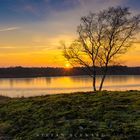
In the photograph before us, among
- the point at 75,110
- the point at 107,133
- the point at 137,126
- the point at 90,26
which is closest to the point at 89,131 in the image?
the point at 107,133

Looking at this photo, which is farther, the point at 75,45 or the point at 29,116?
the point at 75,45

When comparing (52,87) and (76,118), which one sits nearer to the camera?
(76,118)

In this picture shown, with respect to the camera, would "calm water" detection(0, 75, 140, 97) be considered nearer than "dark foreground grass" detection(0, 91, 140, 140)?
No

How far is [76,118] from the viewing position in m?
14.2

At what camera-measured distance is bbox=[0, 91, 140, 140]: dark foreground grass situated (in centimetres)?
1239

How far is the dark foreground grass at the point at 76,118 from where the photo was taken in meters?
12.4

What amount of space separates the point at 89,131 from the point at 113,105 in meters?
2.98

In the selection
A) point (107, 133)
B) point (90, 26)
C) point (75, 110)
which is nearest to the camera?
point (107, 133)

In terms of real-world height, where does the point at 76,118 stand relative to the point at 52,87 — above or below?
above

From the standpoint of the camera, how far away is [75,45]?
47219 millimetres

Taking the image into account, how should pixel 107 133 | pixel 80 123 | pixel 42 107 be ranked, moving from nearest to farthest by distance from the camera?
1. pixel 107 133
2. pixel 80 123
3. pixel 42 107

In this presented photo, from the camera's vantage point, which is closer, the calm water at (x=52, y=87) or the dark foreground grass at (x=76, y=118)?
the dark foreground grass at (x=76, y=118)

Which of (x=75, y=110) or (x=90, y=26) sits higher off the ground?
(x=90, y=26)

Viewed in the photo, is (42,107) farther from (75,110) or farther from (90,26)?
(90,26)
